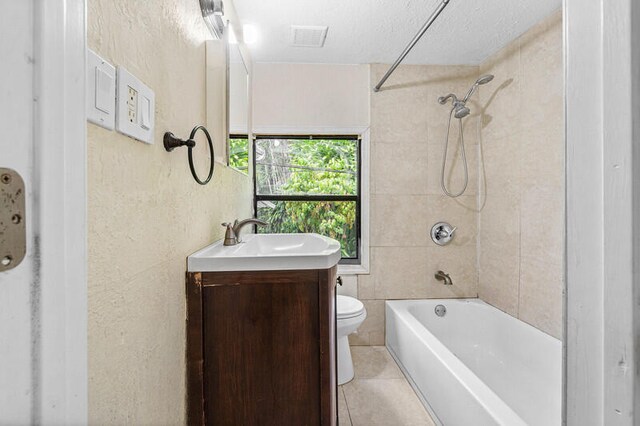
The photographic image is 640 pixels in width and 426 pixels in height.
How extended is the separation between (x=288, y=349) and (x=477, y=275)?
2.07 meters

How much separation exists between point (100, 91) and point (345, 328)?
176 centimetres

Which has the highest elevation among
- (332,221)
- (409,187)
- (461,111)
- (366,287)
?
(461,111)

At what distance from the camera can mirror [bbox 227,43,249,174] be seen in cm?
171

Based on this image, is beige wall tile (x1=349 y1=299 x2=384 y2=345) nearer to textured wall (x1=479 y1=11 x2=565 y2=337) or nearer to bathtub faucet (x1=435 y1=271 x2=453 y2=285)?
bathtub faucet (x1=435 y1=271 x2=453 y2=285)

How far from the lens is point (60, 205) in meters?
0.39

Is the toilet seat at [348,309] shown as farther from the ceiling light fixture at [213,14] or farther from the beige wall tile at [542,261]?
the ceiling light fixture at [213,14]

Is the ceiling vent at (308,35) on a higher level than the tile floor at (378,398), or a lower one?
higher

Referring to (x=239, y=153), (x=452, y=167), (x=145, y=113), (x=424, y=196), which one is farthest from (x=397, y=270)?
(x=145, y=113)

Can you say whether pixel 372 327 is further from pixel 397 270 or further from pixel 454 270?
pixel 454 270

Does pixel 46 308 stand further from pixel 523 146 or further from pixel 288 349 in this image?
pixel 523 146

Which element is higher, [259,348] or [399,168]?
[399,168]

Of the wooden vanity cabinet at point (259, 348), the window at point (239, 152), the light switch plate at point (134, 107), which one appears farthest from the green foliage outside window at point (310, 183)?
the light switch plate at point (134, 107)

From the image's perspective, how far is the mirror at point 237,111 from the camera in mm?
1714

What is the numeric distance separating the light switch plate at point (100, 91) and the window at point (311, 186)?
2065mm
